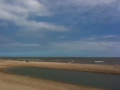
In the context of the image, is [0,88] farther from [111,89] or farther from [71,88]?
[111,89]

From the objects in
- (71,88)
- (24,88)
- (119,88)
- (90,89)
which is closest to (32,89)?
(24,88)

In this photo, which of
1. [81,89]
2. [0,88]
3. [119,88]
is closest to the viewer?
[0,88]

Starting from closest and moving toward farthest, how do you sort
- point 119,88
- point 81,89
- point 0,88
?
point 0,88 → point 81,89 → point 119,88

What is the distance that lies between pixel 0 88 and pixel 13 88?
3.86ft

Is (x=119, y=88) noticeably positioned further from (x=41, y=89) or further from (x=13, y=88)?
(x=13, y=88)

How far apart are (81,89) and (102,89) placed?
2333mm

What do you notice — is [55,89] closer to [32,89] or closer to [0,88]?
[32,89]

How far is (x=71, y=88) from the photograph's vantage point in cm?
2294

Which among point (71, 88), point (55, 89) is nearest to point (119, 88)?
point (71, 88)

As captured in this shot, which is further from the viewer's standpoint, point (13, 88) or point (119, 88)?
point (119, 88)

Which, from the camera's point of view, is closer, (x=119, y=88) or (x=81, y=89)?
(x=81, y=89)

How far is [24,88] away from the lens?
2139 centimetres

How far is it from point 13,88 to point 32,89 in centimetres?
178

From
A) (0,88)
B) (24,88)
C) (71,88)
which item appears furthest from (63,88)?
(0,88)
